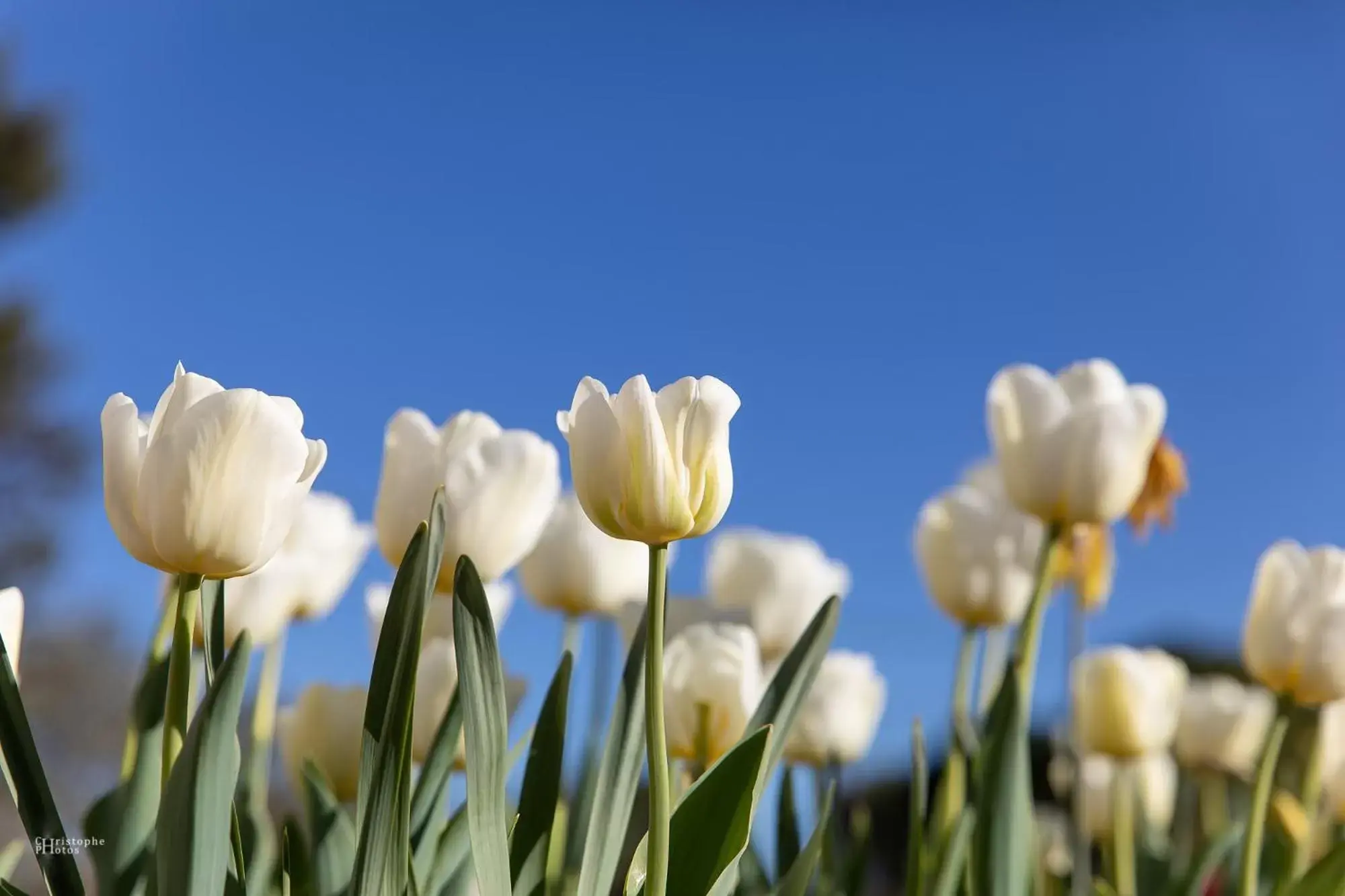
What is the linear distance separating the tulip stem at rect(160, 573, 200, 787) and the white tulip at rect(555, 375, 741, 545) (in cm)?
19

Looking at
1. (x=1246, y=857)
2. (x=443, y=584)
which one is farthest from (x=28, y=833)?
(x=1246, y=857)

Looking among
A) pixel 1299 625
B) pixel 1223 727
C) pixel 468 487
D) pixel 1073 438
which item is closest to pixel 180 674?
pixel 468 487

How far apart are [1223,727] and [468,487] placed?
61.6 inches

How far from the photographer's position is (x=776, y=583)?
1.33 m

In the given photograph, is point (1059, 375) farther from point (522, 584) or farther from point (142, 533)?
point (142, 533)

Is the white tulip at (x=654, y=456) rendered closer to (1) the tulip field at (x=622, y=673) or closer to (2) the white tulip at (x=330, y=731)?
(1) the tulip field at (x=622, y=673)

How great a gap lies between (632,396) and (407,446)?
31 centimetres

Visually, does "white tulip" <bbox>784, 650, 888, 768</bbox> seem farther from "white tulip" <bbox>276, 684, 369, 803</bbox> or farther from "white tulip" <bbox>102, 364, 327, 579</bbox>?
"white tulip" <bbox>102, 364, 327, 579</bbox>

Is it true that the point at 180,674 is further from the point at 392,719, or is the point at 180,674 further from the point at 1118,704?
the point at 1118,704

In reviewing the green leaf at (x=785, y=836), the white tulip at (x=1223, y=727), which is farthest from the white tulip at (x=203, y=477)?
the white tulip at (x=1223, y=727)

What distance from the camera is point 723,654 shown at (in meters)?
0.90

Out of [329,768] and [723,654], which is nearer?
[723,654]

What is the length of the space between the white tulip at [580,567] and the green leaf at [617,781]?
33 centimetres

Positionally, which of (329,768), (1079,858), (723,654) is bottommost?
(1079,858)
